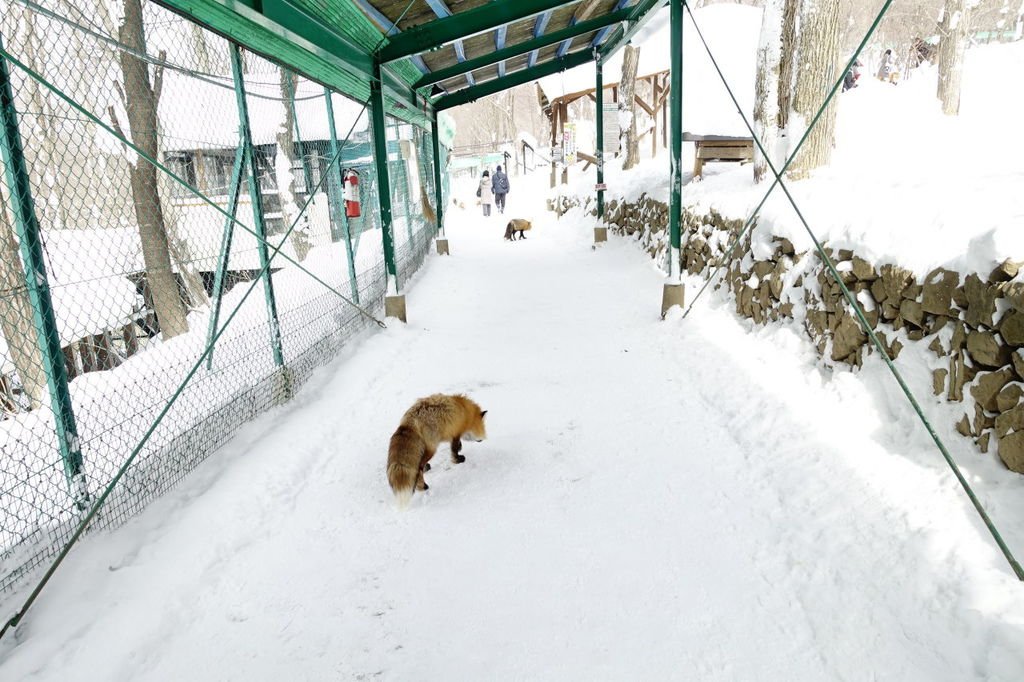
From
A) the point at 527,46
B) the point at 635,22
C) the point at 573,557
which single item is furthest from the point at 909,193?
the point at 527,46

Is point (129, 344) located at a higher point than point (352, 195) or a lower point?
lower

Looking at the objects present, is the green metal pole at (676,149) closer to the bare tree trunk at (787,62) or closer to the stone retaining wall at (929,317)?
the stone retaining wall at (929,317)

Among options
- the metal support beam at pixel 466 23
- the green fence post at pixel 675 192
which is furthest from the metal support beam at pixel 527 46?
the green fence post at pixel 675 192

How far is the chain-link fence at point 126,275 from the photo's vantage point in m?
2.74

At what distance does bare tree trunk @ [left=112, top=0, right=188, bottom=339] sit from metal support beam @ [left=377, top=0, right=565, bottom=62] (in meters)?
2.51

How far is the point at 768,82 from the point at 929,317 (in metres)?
5.23

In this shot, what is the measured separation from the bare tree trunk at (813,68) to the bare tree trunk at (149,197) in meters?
6.40

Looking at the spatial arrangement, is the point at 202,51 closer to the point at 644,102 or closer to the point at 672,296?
the point at 672,296

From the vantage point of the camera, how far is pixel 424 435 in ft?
11.1

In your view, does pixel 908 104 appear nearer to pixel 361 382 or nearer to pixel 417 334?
pixel 417 334

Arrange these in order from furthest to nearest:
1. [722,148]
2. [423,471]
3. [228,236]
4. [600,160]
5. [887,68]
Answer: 1. [887,68]
2. [600,160]
3. [722,148]
4. [228,236]
5. [423,471]

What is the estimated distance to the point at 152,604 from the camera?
248 centimetres

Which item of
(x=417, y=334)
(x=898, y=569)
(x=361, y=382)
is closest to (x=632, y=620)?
(x=898, y=569)

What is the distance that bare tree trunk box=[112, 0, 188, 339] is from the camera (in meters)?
5.54
